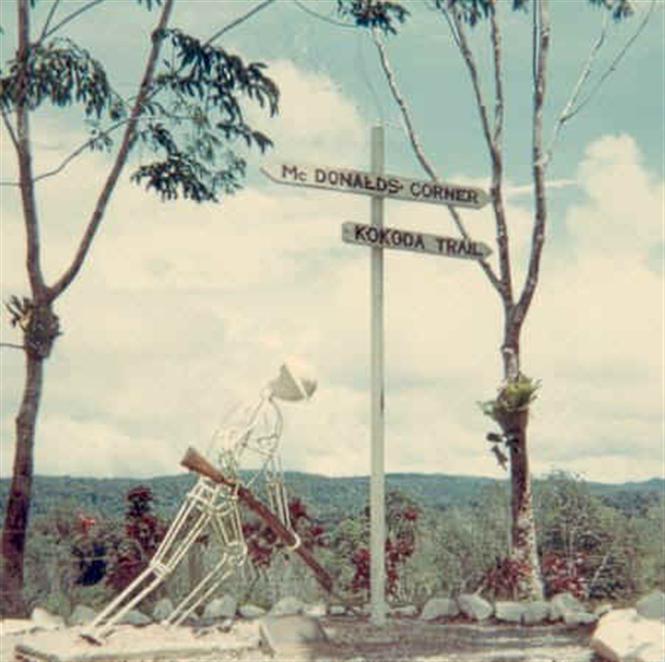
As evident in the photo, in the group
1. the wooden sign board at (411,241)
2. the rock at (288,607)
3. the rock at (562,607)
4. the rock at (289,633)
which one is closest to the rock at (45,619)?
the rock at (288,607)

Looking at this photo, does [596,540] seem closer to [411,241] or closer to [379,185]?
[411,241]

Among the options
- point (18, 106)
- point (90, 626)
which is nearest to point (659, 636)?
point (90, 626)

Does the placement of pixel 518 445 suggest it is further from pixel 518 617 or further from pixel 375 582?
pixel 375 582

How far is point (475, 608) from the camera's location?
11.3m

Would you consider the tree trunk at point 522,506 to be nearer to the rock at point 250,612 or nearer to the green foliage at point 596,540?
the green foliage at point 596,540

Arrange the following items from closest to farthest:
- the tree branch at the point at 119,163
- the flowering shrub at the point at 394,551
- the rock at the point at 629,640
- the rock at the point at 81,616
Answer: the rock at the point at 629,640
the rock at the point at 81,616
the flowering shrub at the point at 394,551
the tree branch at the point at 119,163

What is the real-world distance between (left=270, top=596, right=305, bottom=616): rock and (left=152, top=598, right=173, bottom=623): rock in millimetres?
769

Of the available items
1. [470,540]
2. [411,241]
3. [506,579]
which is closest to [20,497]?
Answer: [506,579]

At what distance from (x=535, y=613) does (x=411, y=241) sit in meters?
2.98

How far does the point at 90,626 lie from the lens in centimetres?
927

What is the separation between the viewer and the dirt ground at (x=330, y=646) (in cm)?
870

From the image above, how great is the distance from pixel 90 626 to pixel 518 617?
A: 11.3 feet

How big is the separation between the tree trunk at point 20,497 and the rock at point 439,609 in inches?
131

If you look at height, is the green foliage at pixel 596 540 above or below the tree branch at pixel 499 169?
below
